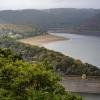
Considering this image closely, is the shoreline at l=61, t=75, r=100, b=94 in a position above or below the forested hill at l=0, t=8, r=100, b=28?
above

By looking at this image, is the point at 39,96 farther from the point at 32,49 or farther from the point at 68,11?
the point at 68,11

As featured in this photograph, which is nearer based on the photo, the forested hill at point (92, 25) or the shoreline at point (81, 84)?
the shoreline at point (81, 84)

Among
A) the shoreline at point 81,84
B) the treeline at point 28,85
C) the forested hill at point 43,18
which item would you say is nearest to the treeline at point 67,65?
the shoreline at point 81,84

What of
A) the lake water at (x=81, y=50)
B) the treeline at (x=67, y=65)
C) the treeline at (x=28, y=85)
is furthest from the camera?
the lake water at (x=81, y=50)

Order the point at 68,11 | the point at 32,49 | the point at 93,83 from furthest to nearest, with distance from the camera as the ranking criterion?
the point at 68,11, the point at 32,49, the point at 93,83

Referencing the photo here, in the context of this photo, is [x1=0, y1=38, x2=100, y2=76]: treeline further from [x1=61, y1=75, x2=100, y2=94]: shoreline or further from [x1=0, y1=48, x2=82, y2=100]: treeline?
[x1=0, y1=48, x2=82, y2=100]: treeline

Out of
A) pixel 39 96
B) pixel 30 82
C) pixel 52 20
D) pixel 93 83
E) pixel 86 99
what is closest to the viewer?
pixel 39 96

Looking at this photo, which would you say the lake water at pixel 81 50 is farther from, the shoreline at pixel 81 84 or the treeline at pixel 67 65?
the shoreline at pixel 81 84

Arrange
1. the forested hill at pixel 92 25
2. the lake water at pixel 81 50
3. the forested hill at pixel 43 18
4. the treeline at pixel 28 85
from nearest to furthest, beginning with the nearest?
the treeline at pixel 28 85
the lake water at pixel 81 50
the forested hill at pixel 92 25
the forested hill at pixel 43 18

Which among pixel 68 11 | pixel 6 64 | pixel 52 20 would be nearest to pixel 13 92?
pixel 6 64

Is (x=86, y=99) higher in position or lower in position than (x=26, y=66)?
lower

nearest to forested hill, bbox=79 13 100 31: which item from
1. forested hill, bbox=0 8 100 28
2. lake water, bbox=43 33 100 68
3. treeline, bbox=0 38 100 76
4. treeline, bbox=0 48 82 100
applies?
forested hill, bbox=0 8 100 28
